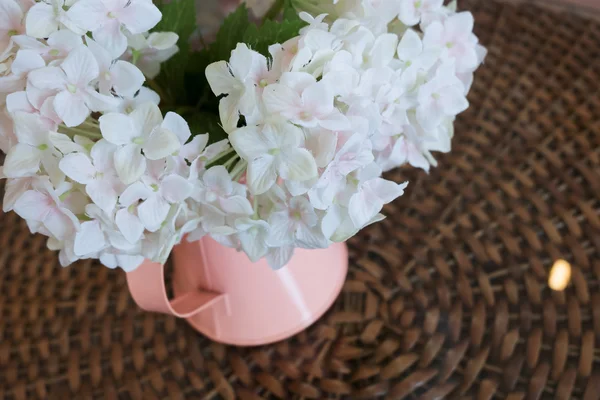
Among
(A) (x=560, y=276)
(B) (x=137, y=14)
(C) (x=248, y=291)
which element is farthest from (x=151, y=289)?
(A) (x=560, y=276)

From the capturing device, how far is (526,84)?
0.56m

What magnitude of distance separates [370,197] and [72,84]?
15 centimetres

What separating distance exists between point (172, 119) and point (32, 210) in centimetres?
8

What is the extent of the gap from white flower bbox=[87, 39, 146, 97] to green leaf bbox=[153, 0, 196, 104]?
0.27ft

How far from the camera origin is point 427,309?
1.45 ft

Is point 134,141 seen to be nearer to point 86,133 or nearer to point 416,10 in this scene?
point 86,133

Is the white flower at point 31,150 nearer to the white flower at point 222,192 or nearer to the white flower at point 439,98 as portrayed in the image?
the white flower at point 222,192

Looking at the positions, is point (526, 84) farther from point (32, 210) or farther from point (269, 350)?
point (32, 210)

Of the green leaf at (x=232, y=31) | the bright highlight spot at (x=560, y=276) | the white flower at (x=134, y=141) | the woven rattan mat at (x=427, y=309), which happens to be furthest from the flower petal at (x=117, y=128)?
the bright highlight spot at (x=560, y=276)

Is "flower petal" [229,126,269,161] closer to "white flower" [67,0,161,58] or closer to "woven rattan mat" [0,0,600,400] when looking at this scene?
"white flower" [67,0,161,58]

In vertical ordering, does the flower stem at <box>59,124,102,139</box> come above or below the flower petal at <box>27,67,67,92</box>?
below

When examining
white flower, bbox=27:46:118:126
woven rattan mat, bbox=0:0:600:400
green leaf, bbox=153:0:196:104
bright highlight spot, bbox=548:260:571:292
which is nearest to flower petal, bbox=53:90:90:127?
white flower, bbox=27:46:118:126

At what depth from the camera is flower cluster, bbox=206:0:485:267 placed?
24cm

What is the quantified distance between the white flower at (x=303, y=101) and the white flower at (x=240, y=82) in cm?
1
